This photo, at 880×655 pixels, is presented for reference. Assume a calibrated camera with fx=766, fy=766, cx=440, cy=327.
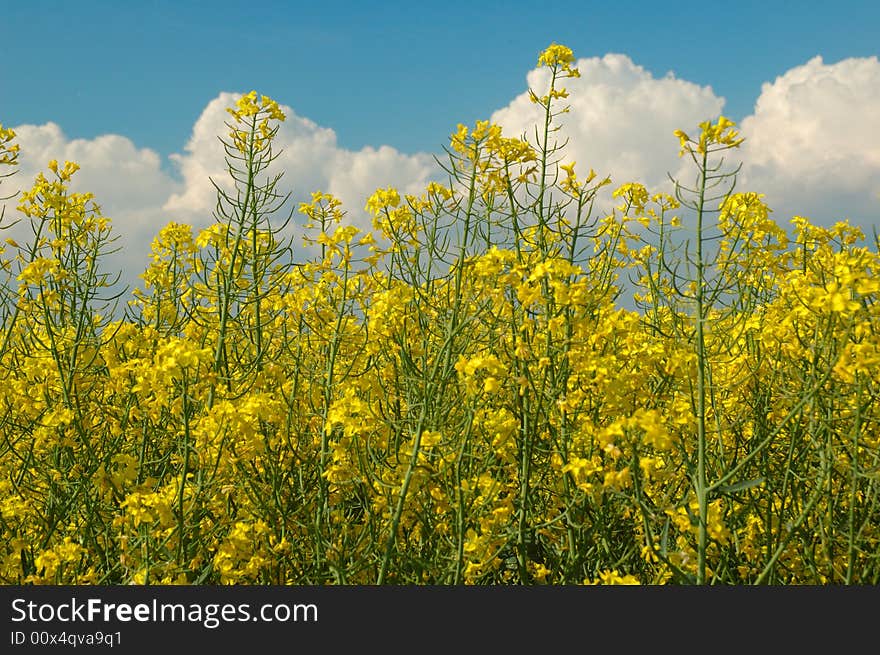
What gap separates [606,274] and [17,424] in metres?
3.71

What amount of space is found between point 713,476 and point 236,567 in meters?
2.27

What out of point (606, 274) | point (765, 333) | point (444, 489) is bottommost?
point (444, 489)

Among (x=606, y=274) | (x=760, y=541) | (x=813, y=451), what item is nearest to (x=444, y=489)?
(x=760, y=541)

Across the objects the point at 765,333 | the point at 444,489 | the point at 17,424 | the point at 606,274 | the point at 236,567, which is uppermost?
the point at 606,274

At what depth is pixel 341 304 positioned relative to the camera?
4043mm

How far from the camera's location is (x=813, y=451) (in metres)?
3.88

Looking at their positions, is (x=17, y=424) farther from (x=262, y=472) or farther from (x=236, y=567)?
(x=236, y=567)

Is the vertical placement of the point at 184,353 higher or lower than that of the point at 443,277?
lower

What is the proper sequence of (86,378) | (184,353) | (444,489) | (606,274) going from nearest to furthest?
(184,353) < (444,489) < (86,378) < (606,274)

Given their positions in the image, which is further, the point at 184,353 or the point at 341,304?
the point at 341,304

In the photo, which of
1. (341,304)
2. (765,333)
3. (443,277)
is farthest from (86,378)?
(765,333)

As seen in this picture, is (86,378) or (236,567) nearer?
(236,567)

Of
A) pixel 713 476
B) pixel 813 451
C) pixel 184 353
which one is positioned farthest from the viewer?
pixel 813 451

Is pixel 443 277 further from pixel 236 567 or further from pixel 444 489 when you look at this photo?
pixel 236 567
